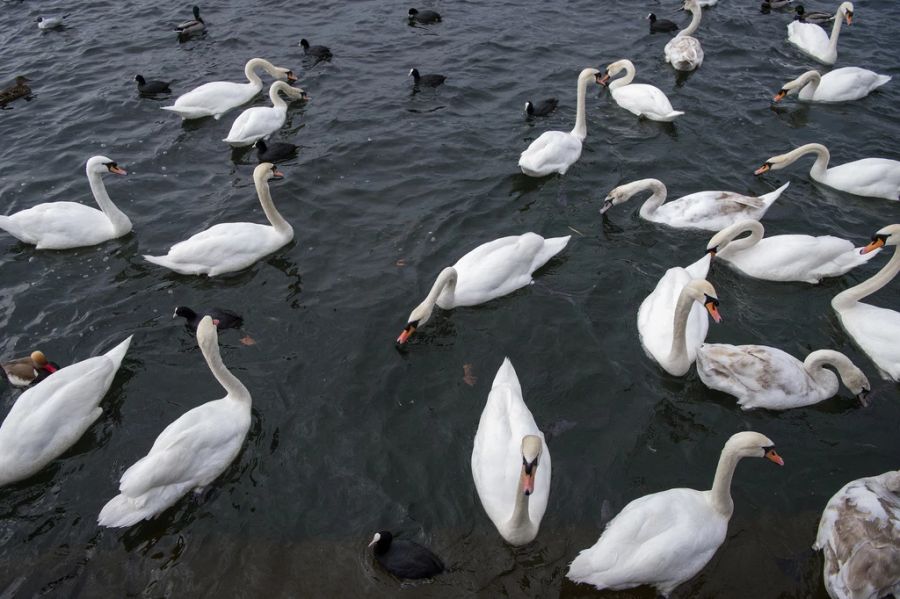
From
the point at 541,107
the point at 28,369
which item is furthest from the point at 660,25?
the point at 28,369

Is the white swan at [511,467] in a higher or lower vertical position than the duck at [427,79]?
lower

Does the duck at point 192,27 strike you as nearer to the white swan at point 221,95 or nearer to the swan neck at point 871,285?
the white swan at point 221,95

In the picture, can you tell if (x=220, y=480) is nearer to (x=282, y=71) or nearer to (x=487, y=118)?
(x=487, y=118)

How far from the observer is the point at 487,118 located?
1294cm

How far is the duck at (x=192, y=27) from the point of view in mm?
16469

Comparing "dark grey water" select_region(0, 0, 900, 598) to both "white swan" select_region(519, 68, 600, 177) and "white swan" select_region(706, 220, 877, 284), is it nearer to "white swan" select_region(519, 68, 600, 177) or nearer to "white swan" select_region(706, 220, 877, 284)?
"white swan" select_region(706, 220, 877, 284)

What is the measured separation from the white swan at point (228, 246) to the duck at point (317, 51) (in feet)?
21.1

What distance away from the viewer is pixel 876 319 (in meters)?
7.92

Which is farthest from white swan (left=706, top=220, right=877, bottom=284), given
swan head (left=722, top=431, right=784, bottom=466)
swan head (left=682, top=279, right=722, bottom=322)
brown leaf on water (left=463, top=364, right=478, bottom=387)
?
brown leaf on water (left=463, top=364, right=478, bottom=387)

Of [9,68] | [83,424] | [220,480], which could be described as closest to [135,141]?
[9,68]

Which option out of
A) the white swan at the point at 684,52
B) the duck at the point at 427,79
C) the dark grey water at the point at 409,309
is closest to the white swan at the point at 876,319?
the dark grey water at the point at 409,309

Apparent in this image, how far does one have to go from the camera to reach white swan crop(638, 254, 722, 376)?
283 inches

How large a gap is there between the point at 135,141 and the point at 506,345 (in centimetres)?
888

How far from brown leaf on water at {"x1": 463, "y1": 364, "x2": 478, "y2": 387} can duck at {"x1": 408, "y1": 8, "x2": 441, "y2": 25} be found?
11.7 metres
